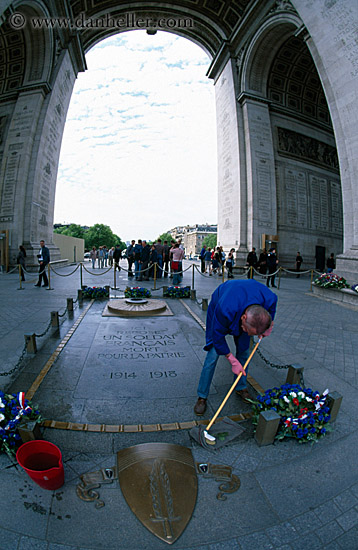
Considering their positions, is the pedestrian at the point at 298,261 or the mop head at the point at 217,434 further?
the pedestrian at the point at 298,261

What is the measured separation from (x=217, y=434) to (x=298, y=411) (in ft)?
2.80

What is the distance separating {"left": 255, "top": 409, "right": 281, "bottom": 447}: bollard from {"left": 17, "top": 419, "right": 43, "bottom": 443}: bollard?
206cm

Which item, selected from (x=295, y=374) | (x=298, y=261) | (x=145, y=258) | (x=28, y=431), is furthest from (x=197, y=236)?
(x=28, y=431)

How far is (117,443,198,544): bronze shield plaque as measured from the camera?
1.94 metres

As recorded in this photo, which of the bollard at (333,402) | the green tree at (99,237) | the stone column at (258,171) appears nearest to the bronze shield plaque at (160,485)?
the bollard at (333,402)

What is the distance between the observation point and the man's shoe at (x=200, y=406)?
3168 mm

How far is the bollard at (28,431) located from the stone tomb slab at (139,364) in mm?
957

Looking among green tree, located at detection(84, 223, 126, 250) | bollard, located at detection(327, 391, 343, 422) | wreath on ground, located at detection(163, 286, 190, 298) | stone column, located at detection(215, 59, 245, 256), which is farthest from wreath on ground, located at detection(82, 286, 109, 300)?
green tree, located at detection(84, 223, 126, 250)

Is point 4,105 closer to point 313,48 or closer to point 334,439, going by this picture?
point 313,48

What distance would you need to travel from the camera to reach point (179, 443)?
8.89 feet

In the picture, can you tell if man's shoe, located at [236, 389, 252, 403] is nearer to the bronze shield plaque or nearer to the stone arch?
the bronze shield plaque

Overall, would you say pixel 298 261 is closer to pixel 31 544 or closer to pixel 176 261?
pixel 176 261

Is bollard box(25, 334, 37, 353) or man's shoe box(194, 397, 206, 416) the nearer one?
man's shoe box(194, 397, 206, 416)

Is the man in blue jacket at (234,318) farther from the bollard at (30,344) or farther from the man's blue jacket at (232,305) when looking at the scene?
the bollard at (30,344)
